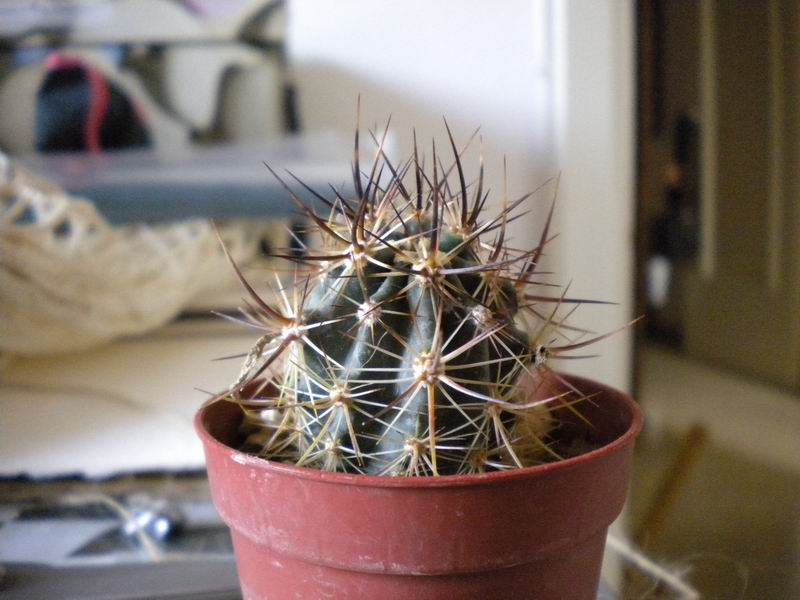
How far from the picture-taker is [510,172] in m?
1.13

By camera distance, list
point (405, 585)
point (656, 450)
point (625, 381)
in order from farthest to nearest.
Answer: point (656, 450) → point (625, 381) → point (405, 585)

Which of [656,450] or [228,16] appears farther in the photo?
[656,450]

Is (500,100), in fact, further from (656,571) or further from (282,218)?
(656,571)

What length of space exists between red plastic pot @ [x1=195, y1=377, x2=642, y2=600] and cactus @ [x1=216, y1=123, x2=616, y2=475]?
0.09 feet

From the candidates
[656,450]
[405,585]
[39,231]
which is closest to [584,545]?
[405,585]

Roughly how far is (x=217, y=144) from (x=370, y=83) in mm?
230

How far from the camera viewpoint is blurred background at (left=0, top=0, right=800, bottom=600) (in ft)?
2.19

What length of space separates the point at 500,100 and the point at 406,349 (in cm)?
82

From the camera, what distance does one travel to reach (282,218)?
0.84m

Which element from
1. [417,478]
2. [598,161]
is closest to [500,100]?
[598,161]

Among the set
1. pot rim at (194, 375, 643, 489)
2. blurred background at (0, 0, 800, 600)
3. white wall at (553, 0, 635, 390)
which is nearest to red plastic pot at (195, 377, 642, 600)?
pot rim at (194, 375, 643, 489)

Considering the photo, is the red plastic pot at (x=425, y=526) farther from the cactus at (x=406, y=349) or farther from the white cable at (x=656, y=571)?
the white cable at (x=656, y=571)

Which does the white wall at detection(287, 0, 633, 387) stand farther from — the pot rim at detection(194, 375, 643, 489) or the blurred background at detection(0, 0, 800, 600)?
the pot rim at detection(194, 375, 643, 489)

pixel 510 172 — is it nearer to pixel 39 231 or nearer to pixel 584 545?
pixel 39 231
